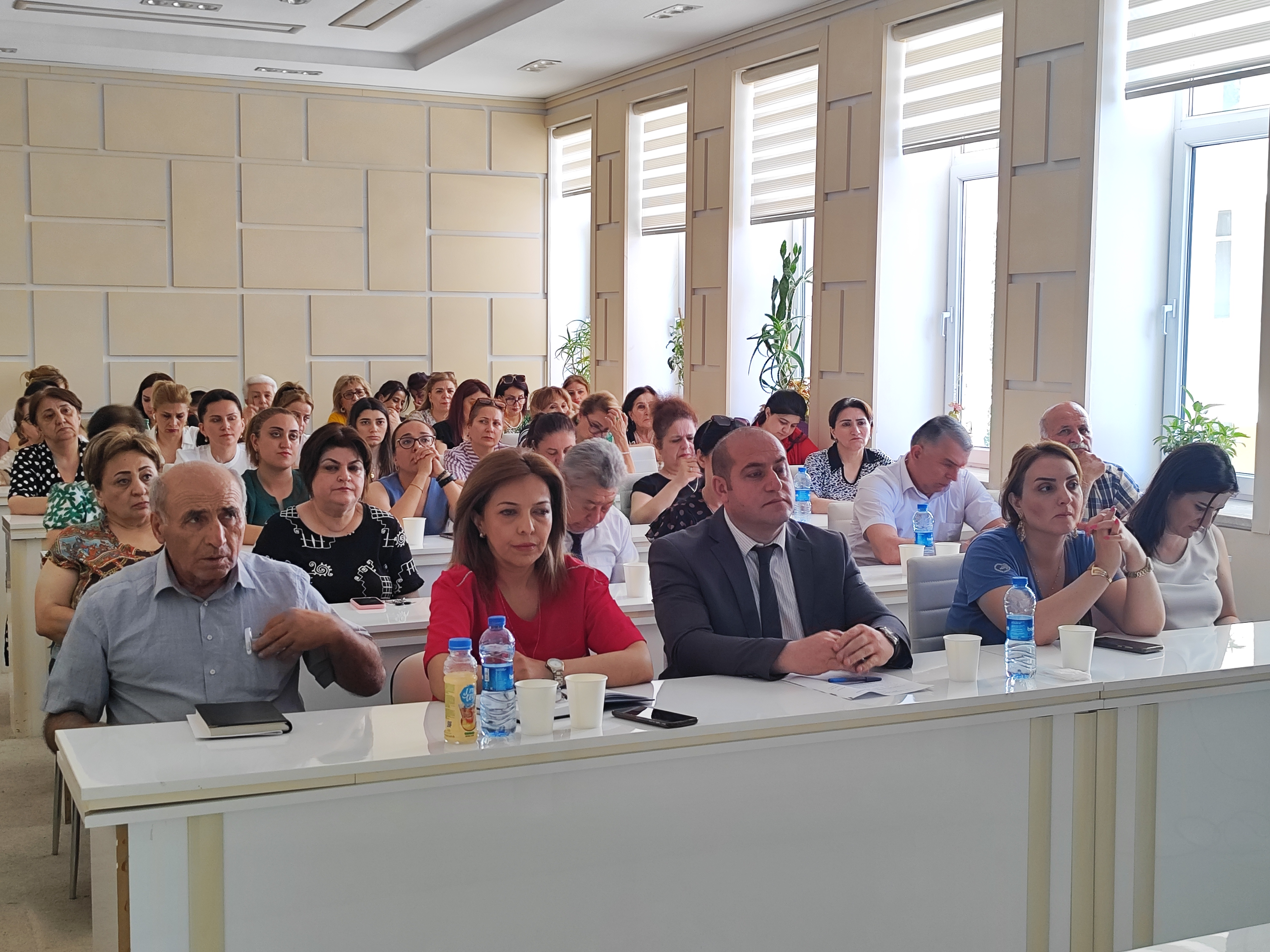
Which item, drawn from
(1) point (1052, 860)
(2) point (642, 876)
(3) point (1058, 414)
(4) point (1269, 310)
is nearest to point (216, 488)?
(2) point (642, 876)

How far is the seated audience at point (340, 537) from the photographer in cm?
381

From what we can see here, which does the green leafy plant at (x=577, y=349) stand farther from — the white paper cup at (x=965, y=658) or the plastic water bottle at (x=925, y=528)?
the white paper cup at (x=965, y=658)

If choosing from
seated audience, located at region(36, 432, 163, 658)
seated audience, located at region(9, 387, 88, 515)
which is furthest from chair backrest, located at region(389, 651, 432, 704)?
seated audience, located at region(9, 387, 88, 515)

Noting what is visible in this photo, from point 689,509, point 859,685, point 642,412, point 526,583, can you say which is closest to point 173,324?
point 642,412

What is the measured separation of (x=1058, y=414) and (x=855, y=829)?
3.50m

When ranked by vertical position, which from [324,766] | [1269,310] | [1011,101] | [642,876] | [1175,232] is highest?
[1011,101]

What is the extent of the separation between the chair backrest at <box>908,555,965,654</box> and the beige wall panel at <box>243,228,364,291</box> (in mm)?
7805

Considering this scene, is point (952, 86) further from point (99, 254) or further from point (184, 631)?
point (99, 254)

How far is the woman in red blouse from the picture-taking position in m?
2.79

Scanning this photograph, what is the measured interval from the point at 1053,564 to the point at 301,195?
326 inches

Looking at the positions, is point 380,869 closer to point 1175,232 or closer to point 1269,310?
point 1269,310

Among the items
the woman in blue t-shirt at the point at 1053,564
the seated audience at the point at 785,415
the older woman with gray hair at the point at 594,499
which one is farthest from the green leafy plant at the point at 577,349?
the woman in blue t-shirt at the point at 1053,564

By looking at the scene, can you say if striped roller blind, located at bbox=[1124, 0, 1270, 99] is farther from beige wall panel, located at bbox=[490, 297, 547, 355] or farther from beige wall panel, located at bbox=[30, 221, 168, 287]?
beige wall panel, located at bbox=[30, 221, 168, 287]

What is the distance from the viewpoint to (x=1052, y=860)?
254cm
